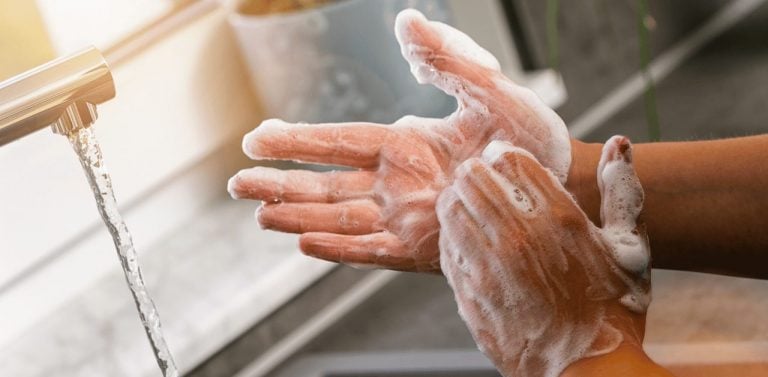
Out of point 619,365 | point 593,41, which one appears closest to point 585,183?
point 619,365

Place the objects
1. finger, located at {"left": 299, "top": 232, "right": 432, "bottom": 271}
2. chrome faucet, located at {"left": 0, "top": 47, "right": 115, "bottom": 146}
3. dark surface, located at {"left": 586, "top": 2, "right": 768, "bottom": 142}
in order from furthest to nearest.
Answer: dark surface, located at {"left": 586, "top": 2, "right": 768, "bottom": 142} < finger, located at {"left": 299, "top": 232, "right": 432, "bottom": 271} < chrome faucet, located at {"left": 0, "top": 47, "right": 115, "bottom": 146}

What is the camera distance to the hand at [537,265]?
740 millimetres

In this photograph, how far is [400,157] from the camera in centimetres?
82

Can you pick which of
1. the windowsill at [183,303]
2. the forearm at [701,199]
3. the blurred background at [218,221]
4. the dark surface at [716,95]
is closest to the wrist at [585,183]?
the forearm at [701,199]

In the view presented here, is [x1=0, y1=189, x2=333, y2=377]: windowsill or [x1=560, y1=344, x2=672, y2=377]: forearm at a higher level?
[x1=560, y1=344, x2=672, y2=377]: forearm

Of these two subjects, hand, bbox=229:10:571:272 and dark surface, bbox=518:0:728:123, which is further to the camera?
dark surface, bbox=518:0:728:123

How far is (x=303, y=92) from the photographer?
130 centimetres

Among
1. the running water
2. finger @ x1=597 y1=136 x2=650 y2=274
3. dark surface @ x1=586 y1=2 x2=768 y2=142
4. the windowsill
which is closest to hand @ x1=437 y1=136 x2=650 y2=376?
finger @ x1=597 y1=136 x2=650 y2=274

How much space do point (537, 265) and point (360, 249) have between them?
126 millimetres

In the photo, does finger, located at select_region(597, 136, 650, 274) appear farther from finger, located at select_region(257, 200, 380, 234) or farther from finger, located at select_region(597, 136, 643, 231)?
finger, located at select_region(257, 200, 380, 234)

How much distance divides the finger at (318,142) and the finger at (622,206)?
17cm

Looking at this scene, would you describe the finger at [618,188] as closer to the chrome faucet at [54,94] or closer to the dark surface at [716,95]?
the chrome faucet at [54,94]

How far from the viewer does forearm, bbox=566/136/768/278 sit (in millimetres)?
799

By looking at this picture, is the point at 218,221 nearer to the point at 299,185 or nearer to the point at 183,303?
the point at 183,303
